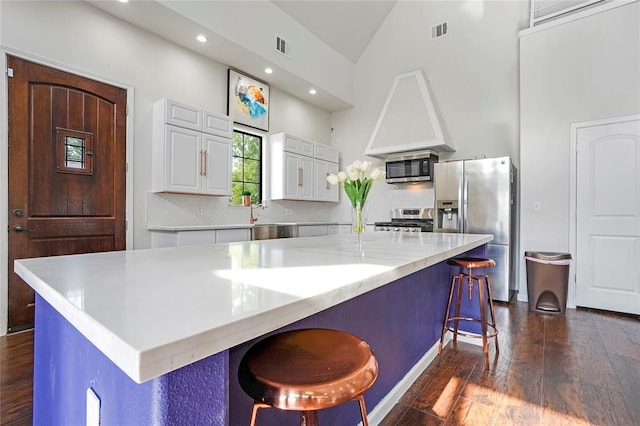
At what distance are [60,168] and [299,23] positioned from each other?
151 inches

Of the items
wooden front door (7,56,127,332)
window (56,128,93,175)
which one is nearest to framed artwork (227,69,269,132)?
wooden front door (7,56,127,332)

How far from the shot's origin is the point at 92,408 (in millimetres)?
845

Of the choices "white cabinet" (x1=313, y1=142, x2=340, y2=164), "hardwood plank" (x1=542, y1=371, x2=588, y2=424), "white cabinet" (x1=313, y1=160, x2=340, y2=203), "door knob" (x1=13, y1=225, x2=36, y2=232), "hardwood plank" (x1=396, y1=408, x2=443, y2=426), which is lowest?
"hardwood plank" (x1=396, y1=408, x2=443, y2=426)

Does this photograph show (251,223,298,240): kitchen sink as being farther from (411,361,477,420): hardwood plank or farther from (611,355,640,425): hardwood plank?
(611,355,640,425): hardwood plank

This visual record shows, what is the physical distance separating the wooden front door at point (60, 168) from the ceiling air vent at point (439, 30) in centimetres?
471

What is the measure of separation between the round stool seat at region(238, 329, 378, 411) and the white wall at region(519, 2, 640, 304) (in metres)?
4.02

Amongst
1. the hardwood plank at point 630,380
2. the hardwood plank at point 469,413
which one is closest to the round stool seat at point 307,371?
the hardwood plank at point 469,413

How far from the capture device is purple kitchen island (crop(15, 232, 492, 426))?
57 cm

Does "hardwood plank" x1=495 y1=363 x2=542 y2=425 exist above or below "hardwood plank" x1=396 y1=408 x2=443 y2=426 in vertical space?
above

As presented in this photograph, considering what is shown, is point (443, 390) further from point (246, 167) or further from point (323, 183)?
point (323, 183)

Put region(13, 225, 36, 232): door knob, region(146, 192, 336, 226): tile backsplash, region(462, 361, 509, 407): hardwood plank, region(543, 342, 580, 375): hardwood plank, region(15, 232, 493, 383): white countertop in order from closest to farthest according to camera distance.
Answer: region(15, 232, 493, 383): white countertop, region(462, 361, 509, 407): hardwood plank, region(543, 342, 580, 375): hardwood plank, region(13, 225, 36, 232): door knob, region(146, 192, 336, 226): tile backsplash

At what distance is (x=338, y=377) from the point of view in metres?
0.80

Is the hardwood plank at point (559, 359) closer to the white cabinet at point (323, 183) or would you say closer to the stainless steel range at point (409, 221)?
the stainless steel range at point (409, 221)

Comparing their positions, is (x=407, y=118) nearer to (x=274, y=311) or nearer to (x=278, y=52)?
(x=278, y=52)
